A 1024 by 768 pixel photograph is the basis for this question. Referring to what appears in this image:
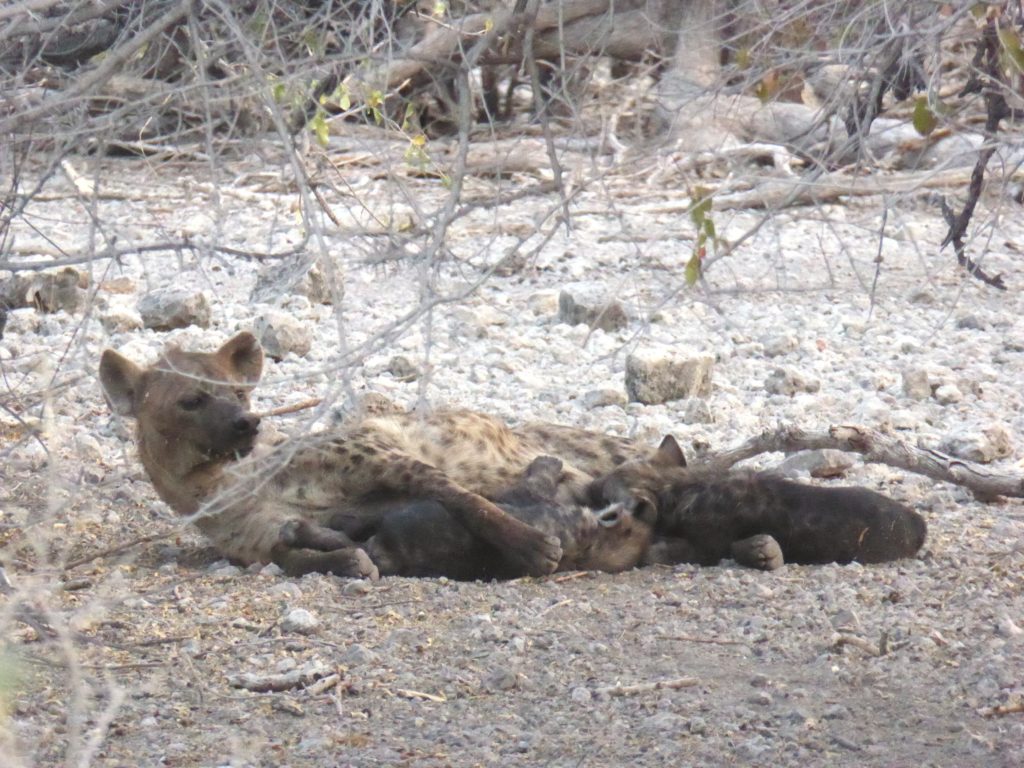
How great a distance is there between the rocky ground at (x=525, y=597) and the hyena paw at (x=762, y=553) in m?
0.06

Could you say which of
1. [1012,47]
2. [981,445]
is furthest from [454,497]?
[1012,47]

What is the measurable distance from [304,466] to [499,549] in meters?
0.79

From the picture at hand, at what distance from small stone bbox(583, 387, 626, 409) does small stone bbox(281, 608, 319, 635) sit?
2.51 m

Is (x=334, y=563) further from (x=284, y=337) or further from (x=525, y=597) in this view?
(x=284, y=337)

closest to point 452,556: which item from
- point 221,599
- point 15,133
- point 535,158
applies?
point 221,599

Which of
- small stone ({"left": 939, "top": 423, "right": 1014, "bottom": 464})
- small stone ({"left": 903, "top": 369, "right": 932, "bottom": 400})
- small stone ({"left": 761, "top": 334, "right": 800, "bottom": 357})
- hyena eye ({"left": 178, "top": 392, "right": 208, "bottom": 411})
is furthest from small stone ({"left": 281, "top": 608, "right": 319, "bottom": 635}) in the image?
small stone ({"left": 761, "top": 334, "right": 800, "bottom": 357})

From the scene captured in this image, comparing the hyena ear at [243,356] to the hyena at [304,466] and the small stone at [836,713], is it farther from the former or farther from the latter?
the small stone at [836,713]

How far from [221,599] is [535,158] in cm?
535

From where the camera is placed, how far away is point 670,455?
503 centimetres

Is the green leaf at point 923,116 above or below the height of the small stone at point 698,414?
above

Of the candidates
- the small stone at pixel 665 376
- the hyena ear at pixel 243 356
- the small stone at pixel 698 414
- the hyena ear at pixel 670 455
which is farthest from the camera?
the small stone at pixel 665 376

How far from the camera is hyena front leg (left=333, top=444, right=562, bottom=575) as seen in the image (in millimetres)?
4379

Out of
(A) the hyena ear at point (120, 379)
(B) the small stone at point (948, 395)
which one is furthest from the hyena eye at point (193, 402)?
(B) the small stone at point (948, 395)

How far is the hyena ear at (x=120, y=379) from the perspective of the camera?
485cm
